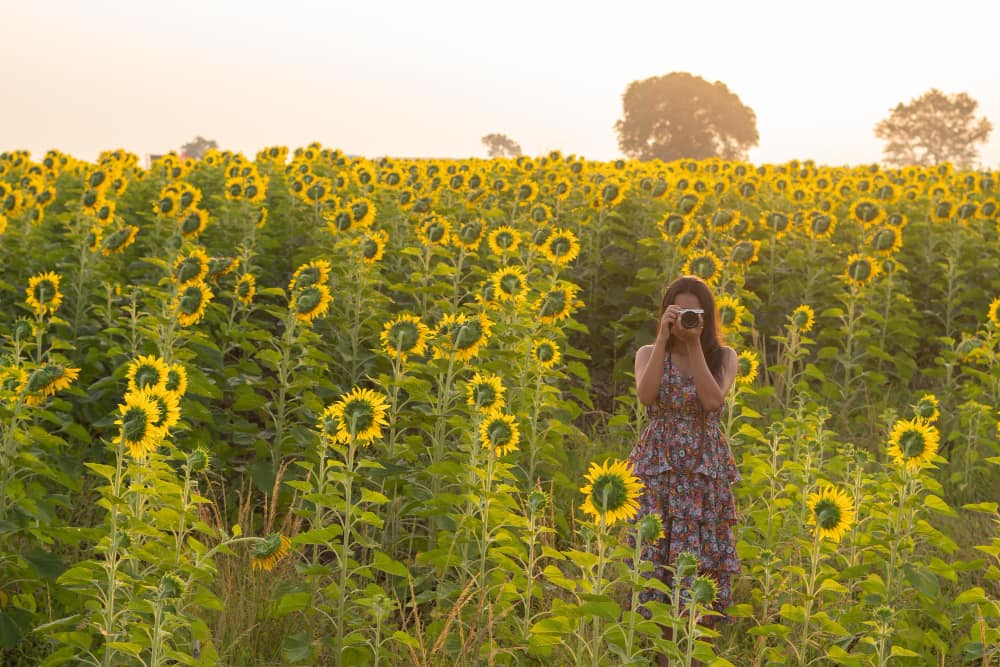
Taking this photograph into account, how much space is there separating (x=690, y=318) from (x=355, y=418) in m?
1.58

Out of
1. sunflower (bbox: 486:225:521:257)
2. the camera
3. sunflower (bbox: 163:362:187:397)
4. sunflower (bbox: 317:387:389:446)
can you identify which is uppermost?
sunflower (bbox: 486:225:521:257)

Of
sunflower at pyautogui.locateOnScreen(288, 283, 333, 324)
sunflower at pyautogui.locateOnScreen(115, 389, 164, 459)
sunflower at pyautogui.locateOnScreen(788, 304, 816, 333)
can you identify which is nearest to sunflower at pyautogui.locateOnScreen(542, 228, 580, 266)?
sunflower at pyautogui.locateOnScreen(788, 304, 816, 333)

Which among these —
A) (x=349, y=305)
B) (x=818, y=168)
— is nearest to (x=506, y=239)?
(x=349, y=305)

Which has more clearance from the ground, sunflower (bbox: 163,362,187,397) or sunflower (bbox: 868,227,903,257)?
sunflower (bbox: 868,227,903,257)

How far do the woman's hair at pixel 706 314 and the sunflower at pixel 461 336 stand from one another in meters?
1.03

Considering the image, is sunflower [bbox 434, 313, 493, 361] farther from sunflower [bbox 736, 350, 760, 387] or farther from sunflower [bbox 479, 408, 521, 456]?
sunflower [bbox 736, 350, 760, 387]

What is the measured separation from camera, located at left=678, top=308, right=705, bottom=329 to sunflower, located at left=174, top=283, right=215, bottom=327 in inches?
106

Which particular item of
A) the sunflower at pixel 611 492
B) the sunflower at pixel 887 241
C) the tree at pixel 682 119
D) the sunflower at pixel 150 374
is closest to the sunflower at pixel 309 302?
the sunflower at pixel 150 374

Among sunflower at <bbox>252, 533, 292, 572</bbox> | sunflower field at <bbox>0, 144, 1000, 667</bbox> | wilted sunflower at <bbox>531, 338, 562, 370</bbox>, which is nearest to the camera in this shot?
sunflower at <bbox>252, 533, 292, 572</bbox>

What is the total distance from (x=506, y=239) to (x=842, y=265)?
415 centimetres

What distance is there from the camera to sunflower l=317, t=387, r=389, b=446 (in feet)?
14.2

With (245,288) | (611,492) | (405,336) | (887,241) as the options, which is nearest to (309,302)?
(405,336)

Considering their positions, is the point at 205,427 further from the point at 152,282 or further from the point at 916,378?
the point at 916,378

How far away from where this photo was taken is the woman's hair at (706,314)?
199 inches
